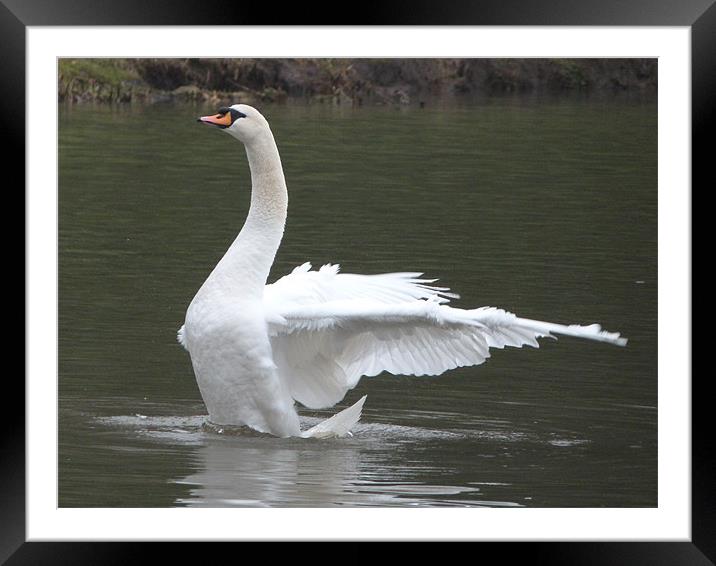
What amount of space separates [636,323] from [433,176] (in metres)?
7.95

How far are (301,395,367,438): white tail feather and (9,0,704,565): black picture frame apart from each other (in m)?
2.38

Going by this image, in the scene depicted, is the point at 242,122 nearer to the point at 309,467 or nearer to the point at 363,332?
the point at 363,332

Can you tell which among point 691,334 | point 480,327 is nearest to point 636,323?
point 480,327

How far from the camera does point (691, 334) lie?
21.1 ft

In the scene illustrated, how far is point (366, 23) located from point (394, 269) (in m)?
6.96

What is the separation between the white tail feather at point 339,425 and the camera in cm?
850

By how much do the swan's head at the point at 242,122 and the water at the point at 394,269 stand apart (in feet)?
5.31

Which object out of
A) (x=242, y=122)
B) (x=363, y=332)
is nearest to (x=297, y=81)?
(x=242, y=122)

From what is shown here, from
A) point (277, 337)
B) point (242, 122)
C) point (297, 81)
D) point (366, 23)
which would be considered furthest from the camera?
point (297, 81)

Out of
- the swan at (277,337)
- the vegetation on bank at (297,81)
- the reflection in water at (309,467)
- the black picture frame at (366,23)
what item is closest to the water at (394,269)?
the reflection in water at (309,467)

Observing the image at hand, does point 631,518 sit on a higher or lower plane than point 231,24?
lower

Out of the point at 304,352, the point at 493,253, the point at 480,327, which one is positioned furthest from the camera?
the point at 493,253

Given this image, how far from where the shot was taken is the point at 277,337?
8422 millimetres

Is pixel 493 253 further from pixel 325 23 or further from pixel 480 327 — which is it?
pixel 325 23
